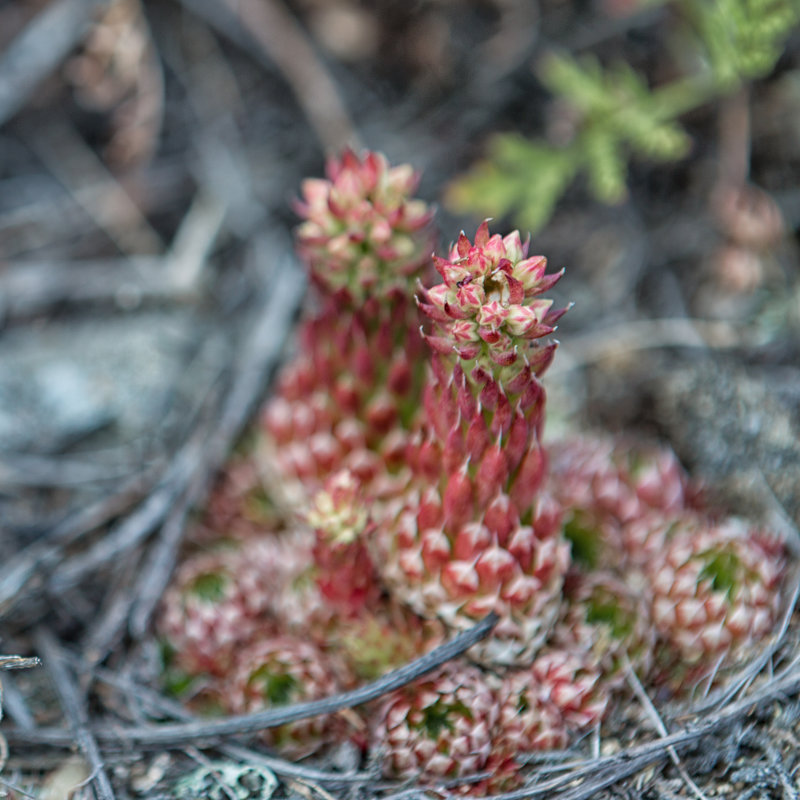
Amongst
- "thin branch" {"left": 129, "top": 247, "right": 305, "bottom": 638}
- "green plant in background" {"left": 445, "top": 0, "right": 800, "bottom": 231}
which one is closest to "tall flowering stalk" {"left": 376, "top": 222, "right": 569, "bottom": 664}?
"thin branch" {"left": 129, "top": 247, "right": 305, "bottom": 638}

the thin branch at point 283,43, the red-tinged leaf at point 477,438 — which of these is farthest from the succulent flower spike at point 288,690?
the thin branch at point 283,43

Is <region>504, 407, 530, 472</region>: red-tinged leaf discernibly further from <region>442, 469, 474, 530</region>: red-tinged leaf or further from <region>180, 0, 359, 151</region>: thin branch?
<region>180, 0, 359, 151</region>: thin branch

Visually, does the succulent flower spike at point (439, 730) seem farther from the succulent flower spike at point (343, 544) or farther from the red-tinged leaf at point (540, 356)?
the red-tinged leaf at point (540, 356)

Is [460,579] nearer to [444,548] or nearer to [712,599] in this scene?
[444,548]

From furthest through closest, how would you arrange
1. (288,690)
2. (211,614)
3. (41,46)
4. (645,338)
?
(41,46) < (645,338) < (211,614) < (288,690)

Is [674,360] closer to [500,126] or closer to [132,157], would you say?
[500,126]

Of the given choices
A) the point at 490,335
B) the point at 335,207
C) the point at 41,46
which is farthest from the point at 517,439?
the point at 41,46

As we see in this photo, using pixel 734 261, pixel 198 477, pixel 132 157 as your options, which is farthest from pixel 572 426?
pixel 132 157
